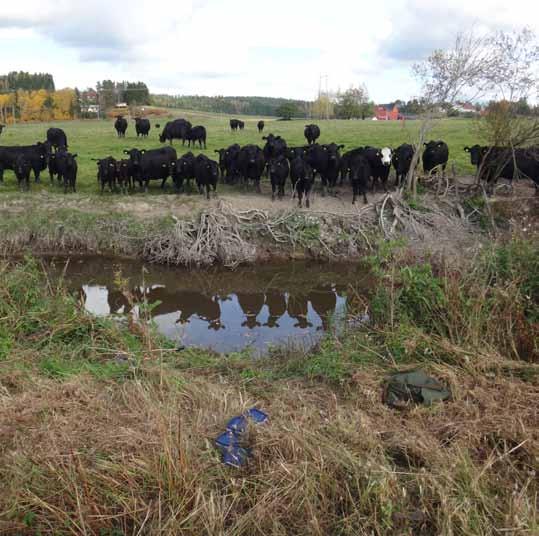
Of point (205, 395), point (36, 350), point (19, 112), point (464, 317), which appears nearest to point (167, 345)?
point (36, 350)

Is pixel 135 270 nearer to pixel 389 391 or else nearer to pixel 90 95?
pixel 389 391

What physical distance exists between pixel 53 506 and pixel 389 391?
297 centimetres

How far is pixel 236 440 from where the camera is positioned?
3.91 metres

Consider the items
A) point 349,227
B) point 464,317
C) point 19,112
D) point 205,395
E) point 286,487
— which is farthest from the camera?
point 19,112

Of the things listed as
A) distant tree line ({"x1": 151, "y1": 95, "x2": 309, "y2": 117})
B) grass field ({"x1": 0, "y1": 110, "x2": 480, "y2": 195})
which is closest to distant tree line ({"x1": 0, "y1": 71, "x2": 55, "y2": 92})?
distant tree line ({"x1": 151, "y1": 95, "x2": 309, "y2": 117})

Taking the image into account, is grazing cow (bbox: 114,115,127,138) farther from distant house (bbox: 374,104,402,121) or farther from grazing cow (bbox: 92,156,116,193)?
distant house (bbox: 374,104,402,121)

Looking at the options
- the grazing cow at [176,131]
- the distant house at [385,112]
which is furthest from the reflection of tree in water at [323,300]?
the distant house at [385,112]

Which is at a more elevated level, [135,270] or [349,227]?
[349,227]

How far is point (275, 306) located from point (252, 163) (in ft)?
19.7

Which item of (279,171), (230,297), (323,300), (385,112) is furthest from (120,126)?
(385,112)

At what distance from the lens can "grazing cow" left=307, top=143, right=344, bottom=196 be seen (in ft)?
49.8

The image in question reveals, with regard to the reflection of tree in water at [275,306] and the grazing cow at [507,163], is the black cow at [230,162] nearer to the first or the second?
the reflection of tree in water at [275,306]

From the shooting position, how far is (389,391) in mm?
4891

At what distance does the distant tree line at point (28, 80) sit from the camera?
8575cm
